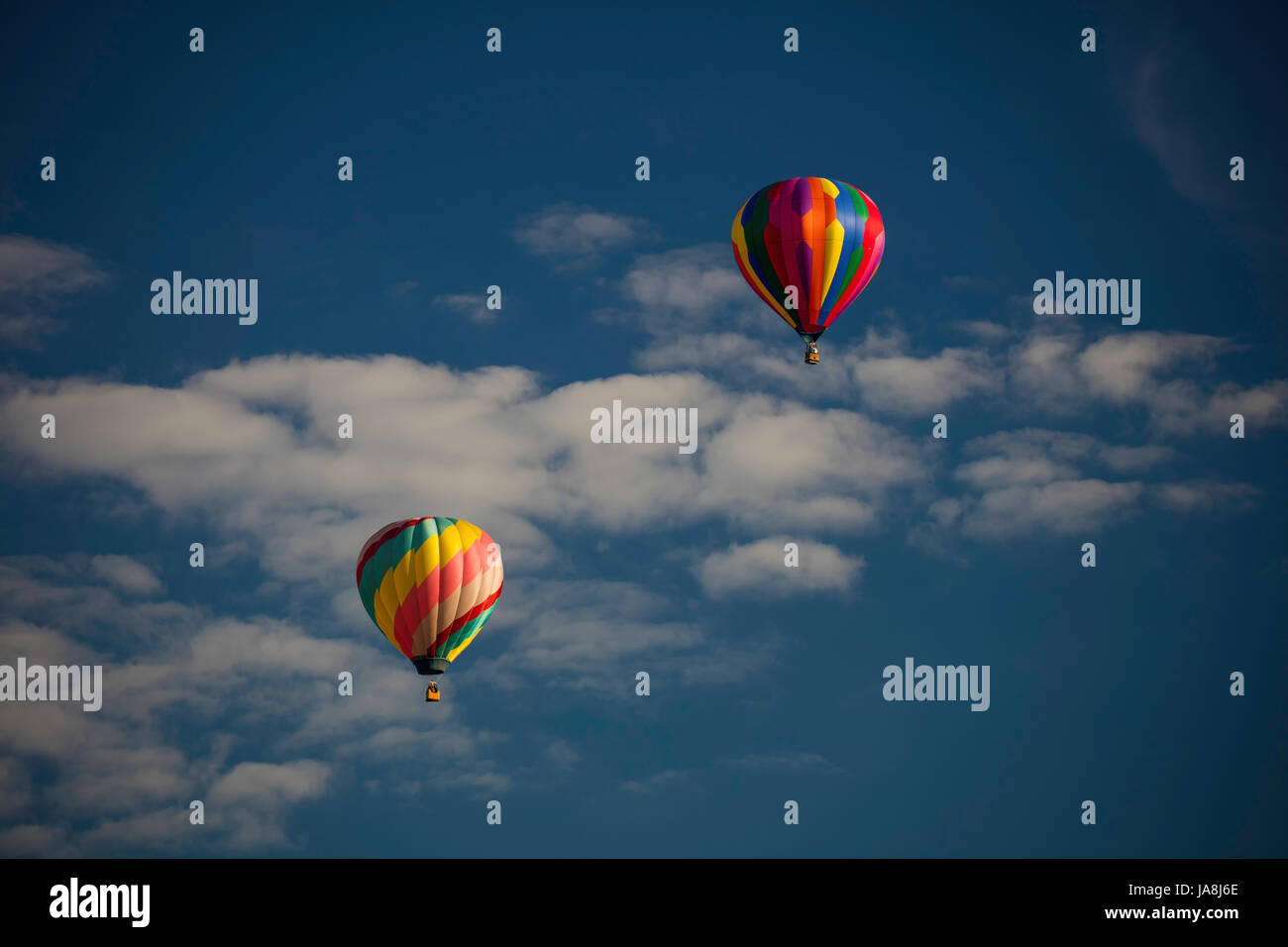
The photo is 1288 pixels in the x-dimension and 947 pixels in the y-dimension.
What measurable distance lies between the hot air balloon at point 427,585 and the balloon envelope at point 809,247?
41.8ft

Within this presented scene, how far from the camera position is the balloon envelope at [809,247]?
69875 millimetres

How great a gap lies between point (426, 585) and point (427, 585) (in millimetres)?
→ 32

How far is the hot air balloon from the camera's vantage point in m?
70.2

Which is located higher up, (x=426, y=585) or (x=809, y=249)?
(x=809, y=249)

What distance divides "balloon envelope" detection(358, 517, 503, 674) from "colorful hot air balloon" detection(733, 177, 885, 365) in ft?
42.0

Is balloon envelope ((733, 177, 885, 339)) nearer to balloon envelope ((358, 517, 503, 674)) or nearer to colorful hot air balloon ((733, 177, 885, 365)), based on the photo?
colorful hot air balloon ((733, 177, 885, 365))

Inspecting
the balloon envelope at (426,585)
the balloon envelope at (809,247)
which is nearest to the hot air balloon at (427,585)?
the balloon envelope at (426,585)

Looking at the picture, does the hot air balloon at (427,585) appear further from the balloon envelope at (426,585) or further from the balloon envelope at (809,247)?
the balloon envelope at (809,247)

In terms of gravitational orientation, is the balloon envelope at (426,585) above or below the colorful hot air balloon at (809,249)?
below

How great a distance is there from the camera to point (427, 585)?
70.2 meters

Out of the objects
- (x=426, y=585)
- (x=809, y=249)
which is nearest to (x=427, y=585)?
(x=426, y=585)

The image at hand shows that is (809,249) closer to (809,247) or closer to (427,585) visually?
(809,247)
